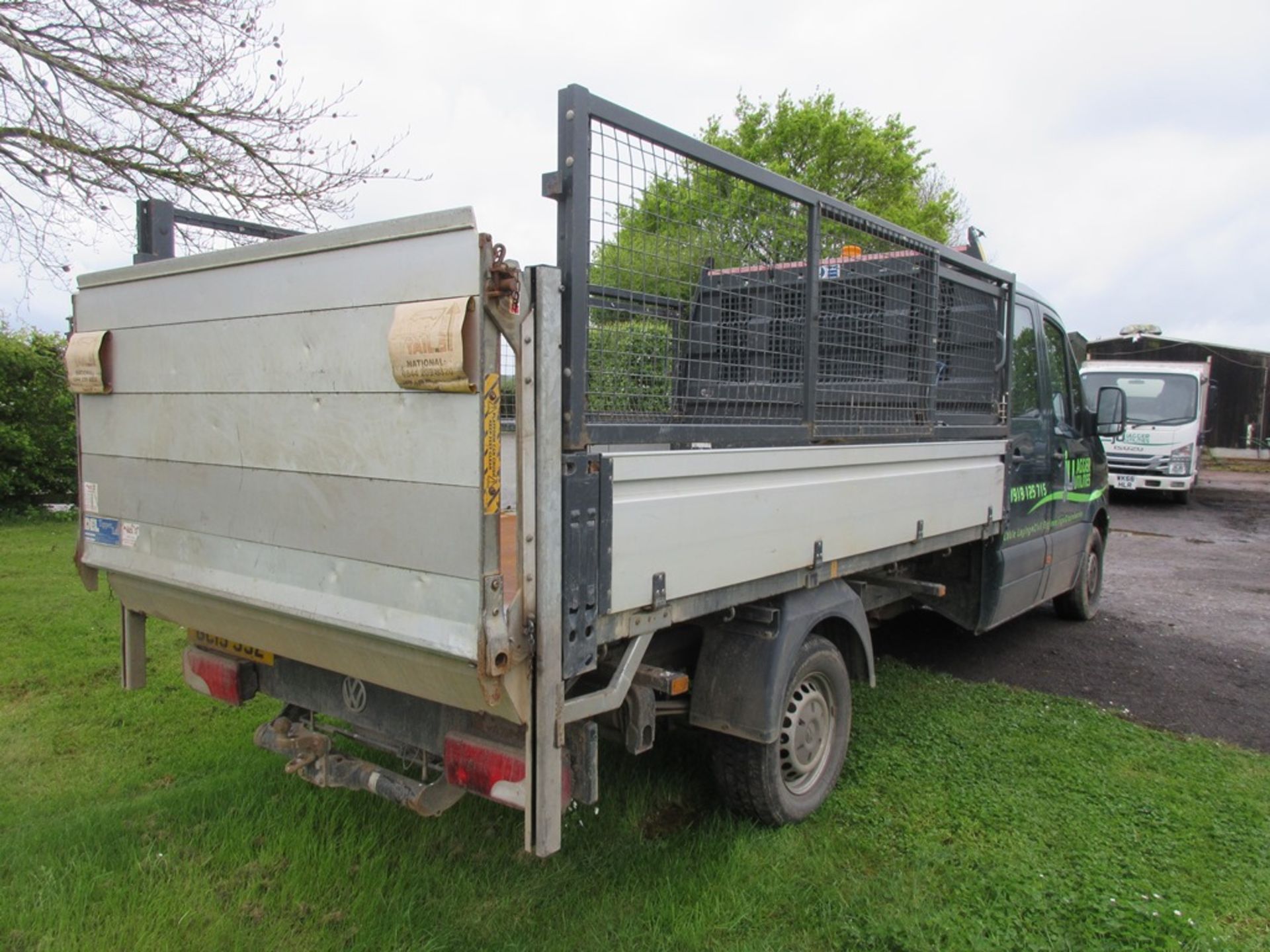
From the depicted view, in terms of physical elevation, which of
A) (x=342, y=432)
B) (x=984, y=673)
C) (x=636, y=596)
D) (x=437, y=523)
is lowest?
(x=984, y=673)

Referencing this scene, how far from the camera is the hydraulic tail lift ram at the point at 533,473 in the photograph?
2.17m

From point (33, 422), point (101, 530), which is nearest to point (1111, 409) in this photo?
point (101, 530)

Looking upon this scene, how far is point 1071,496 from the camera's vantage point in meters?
6.00

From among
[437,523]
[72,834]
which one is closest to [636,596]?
[437,523]

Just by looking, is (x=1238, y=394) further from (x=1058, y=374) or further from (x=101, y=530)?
(x=101, y=530)

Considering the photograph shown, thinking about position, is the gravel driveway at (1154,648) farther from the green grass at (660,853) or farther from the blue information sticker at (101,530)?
the blue information sticker at (101,530)

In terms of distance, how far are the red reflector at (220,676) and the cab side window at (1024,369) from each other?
4.17m

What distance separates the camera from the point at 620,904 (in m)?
2.87

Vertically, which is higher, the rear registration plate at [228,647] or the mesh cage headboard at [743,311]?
the mesh cage headboard at [743,311]

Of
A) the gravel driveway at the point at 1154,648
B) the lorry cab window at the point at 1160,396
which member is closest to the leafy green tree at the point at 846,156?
the lorry cab window at the point at 1160,396

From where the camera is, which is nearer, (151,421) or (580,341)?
(580,341)

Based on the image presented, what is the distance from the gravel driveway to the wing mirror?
60.9 inches

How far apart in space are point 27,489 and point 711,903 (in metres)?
10.5

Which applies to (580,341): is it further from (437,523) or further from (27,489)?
(27,489)
